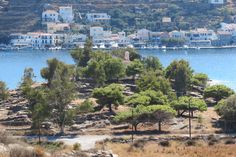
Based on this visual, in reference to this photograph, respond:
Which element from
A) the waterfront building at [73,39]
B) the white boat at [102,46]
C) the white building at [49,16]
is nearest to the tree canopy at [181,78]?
the white boat at [102,46]

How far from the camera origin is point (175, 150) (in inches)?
1188

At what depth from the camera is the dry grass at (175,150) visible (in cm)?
2891

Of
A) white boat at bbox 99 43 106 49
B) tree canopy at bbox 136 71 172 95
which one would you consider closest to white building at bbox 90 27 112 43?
white boat at bbox 99 43 106 49

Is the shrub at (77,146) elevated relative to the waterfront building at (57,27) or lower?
elevated

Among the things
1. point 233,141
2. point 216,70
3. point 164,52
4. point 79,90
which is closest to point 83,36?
point 164,52

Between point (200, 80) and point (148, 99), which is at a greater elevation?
point (148, 99)

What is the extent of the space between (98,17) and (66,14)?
828 cm

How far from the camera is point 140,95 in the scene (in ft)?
132

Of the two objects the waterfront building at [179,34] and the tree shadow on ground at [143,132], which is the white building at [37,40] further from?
the tree shadow on ground at [143,132]

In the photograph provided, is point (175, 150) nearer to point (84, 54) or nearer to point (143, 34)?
point (84, 54)

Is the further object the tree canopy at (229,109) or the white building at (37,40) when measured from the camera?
the white building at (37,40)

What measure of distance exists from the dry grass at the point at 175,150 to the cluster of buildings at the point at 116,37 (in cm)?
10319

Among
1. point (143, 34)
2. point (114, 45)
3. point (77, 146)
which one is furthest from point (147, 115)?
point (143, 34)

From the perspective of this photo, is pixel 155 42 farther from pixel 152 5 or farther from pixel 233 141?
pixel 233 141
